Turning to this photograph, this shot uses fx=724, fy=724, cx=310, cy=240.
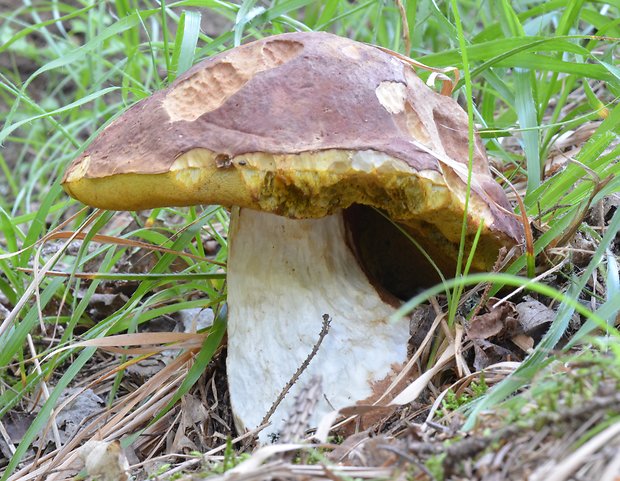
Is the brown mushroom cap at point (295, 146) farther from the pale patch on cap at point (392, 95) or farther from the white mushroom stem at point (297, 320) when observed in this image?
the white mushroom stem at point (297, 320)

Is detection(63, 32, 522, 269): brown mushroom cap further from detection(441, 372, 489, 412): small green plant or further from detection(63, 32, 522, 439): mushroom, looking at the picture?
detection(441, 372, 489, 412): small green plant

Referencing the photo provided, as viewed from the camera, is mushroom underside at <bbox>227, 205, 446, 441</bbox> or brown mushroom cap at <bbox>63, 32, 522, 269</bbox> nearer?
brown mushroom cap at <bbox>63, 32, 522, 269</bbox>

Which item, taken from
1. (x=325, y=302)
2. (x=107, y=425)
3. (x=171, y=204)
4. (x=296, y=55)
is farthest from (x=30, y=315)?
(x=296, y=55)

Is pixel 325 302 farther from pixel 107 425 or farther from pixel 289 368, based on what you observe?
pixel 107 425

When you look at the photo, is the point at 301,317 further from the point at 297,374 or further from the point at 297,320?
the point at 297,374

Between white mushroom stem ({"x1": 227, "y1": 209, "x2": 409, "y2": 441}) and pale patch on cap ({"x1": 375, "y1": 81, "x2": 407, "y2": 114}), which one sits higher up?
pale patch on cap ({"x1": 375, "y1": 81, "x2": 407, "y2": 114})

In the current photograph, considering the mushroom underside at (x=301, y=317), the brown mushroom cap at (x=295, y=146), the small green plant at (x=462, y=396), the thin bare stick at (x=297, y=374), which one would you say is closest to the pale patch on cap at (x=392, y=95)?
the brown mushroom cap at (x=295, y=146)

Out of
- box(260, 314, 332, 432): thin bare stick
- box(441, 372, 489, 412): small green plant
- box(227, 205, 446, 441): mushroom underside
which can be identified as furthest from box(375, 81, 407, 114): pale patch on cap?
box(441, 372, 489, 412): small green plant

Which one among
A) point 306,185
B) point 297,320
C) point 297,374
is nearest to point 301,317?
point 297,320
